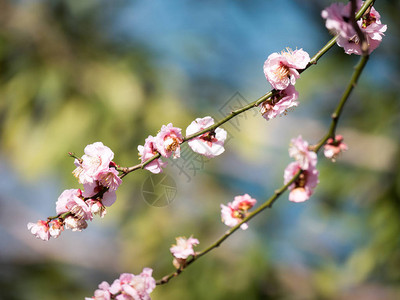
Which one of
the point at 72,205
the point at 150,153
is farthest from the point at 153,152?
the point at 72,205

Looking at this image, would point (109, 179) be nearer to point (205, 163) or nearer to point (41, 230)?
point (41, 230)

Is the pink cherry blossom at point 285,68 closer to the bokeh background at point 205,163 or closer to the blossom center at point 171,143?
the blossom center at point 171,143

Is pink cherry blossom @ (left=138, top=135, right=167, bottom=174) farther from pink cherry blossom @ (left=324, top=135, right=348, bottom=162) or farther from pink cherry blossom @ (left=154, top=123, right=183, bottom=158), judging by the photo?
pink cherry blossom @ (left=324, top=135, right=348, bottom=162)

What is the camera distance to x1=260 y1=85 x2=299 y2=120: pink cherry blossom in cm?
56

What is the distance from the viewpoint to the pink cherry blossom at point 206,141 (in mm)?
576

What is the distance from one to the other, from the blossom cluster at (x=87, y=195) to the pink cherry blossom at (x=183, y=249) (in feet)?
0.40

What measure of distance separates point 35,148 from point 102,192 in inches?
94.0

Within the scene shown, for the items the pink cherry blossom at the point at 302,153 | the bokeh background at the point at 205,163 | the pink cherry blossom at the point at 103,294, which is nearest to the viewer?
the pink cherry blossom at the point at 302,153

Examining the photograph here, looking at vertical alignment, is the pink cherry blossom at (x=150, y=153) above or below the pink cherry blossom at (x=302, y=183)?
above

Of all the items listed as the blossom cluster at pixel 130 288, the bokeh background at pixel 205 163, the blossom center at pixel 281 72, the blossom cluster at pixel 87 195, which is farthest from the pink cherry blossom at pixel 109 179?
the bokeh background at pixel 205 163

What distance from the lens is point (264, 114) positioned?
0.56 metres

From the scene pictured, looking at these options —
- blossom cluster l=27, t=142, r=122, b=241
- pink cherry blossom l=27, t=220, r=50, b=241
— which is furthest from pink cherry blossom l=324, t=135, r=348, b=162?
pink cherry blossom l=27, t=220, r=50, b=241

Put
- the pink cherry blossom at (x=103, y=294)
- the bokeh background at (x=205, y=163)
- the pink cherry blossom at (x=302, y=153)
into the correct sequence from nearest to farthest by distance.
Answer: the pink cherry blossom at (x=302, y=153) → the pink cherry blossom at (x=103, y=294) → the bokeh background at (x=205, y=163)

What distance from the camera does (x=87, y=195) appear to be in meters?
0.56
